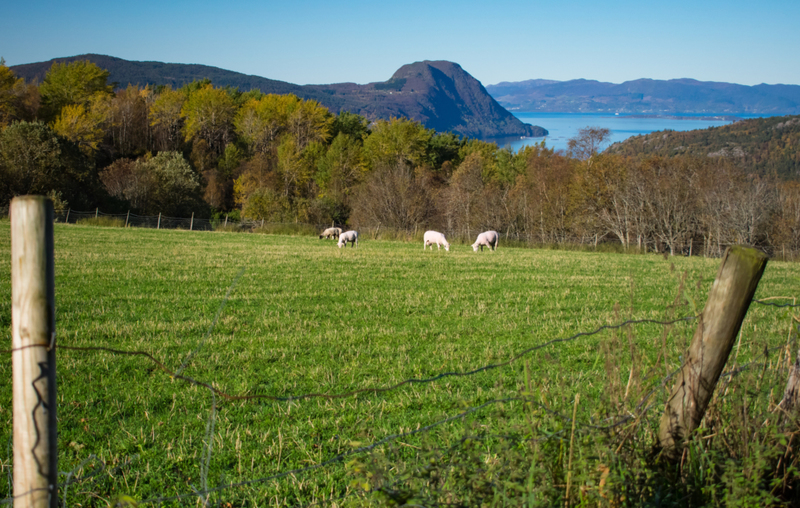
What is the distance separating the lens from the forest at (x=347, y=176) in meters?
52.1

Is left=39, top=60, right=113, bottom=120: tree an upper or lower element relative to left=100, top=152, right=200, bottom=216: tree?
upper

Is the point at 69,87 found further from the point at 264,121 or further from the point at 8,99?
the point at 264,121

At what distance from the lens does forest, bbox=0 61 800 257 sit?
171 feet

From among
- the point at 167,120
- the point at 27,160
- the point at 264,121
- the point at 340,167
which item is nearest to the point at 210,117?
the point at 167,120

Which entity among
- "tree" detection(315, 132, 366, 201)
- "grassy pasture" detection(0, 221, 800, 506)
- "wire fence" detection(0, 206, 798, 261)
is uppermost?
"tree" detection(315, 132, 366, 201)

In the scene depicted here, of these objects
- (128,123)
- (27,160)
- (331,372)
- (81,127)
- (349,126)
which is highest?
(349,126)

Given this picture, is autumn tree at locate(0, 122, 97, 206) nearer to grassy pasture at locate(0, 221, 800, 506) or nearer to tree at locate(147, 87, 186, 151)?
tree at locate(147, 87, 186, 151)

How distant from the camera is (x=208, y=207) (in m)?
70.7

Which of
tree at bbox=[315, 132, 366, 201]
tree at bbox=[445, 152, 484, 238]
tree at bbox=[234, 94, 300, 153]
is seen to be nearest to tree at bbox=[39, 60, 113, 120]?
tree at bbox=[234, 94, 300, 153]

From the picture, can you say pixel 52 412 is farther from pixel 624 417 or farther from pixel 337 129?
pixel 337 129

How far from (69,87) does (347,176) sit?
49.6m

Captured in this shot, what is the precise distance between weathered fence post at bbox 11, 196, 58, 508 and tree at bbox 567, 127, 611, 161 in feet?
214

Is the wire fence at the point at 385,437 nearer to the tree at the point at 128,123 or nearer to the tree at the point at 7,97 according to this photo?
the tree at the point at 7,97

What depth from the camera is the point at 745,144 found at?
89688 mm
